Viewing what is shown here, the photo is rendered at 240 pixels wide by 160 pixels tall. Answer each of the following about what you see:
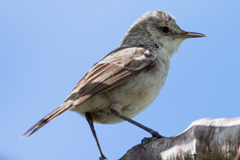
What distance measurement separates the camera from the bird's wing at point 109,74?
16.9 feet

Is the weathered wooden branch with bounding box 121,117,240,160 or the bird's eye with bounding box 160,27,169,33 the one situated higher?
the bird's eye with bounding box 160,27,169,33

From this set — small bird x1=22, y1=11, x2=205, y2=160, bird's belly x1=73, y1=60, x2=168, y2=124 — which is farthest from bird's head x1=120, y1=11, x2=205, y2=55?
bird's belly x1=73, y1=60, x2=168, y2=124

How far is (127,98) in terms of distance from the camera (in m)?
5.50

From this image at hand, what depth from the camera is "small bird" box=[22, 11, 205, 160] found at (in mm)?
5312

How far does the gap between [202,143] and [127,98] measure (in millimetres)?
2184

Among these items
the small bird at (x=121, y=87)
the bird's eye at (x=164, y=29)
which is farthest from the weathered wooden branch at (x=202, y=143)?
the bird's eye at (x=164, y=29)

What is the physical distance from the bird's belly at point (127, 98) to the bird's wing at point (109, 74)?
0.43 ft

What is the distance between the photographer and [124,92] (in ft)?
18.0

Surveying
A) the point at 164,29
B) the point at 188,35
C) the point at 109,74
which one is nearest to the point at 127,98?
the point at 109,74

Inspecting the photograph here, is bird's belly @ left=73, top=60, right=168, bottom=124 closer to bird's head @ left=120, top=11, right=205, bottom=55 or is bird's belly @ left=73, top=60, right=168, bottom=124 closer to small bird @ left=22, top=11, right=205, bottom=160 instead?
→ small bird @ left=22, top=11, right=205, bottom=160

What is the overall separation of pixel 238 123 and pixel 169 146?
86cm

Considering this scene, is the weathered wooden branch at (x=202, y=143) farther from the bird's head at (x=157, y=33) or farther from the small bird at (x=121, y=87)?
the bird's head at (x=157, y=33)

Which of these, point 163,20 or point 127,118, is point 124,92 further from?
point 163,20

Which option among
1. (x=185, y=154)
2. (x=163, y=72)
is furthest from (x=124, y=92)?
(x=185, y=154)
